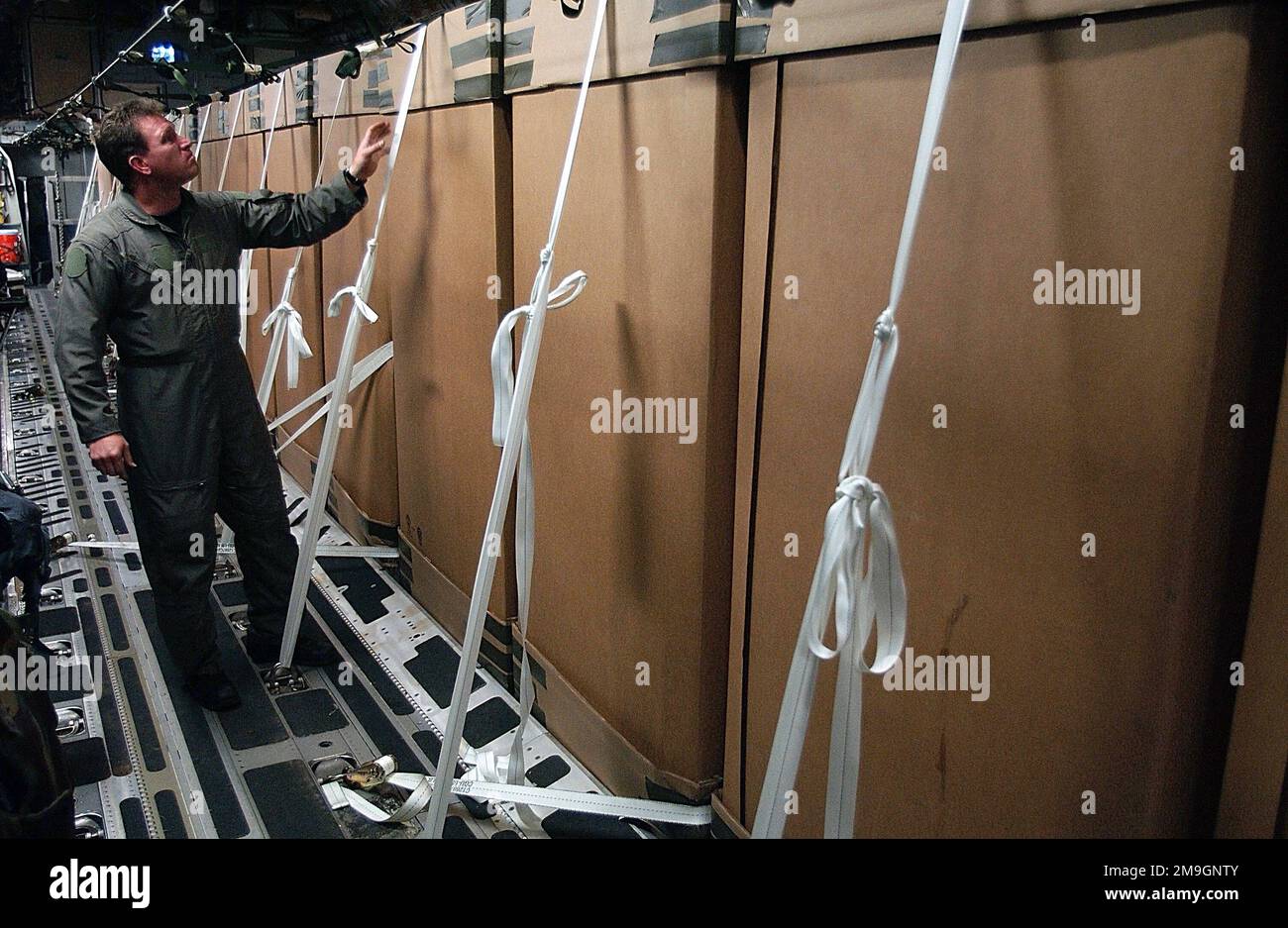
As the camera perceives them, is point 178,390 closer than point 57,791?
No

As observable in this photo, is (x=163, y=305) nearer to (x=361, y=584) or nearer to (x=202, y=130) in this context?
(x=361, y=584)

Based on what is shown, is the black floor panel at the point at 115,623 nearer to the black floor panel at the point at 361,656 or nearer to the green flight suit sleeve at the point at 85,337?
the black floor panel at the point at 361,656

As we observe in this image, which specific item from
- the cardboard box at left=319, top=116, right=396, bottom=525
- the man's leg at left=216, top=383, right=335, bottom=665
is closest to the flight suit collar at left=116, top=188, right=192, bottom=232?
the man's leg at left=216, top=383, right=335, bottom=665

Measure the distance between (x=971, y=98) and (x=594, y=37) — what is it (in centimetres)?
76

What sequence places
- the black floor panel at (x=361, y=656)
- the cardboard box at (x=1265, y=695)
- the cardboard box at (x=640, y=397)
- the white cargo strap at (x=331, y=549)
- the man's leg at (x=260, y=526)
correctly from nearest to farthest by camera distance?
the cardboard box at (x=1265, y=695) → the cardboard box at (x=640, y=397) → the black floor panel at (x=361, y=656) → the man's leg at (x=260, y=526) → the white cargo strap at (x=331, y=549)

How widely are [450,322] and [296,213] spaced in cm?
48

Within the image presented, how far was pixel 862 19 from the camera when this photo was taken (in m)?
1.19

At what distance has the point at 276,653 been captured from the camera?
260cm

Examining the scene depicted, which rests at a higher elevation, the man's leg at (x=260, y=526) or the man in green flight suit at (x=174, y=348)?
the man in green flight suit at (x=174, y=348)

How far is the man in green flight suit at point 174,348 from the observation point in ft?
7.11

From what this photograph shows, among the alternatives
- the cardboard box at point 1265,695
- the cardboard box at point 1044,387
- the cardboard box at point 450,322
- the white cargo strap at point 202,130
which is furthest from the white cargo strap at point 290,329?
the cardboard box at point 1265,695

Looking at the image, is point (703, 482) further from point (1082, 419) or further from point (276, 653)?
point (276, 653)

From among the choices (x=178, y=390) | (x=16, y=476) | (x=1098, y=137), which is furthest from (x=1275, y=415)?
(x=16, y=476)

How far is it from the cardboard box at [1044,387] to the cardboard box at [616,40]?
0.14 metres
